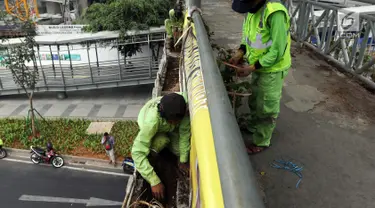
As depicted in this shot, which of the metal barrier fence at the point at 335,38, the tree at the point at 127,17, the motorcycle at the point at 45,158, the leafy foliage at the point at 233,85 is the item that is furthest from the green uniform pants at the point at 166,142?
the tree at the point at 127,17

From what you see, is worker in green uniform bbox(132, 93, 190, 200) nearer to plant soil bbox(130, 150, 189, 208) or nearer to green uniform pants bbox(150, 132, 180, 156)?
green uniform pants bbox(150, 132, 180, 156)

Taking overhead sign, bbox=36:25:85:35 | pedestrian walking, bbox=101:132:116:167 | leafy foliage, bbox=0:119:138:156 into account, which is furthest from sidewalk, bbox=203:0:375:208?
overhead sign, bbox=36:25:85:35

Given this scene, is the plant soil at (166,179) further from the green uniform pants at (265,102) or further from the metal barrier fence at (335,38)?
the metal barrier fence at (335,38)

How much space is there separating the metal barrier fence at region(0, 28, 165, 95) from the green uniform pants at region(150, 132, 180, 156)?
15358 millimetres

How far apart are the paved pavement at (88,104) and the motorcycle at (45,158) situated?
16.5 ft

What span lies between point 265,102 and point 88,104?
16896 millimetres

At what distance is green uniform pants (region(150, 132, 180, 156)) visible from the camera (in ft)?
9.82

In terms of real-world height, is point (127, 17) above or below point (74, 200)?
above

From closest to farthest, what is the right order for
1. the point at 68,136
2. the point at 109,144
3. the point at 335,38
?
the point at 335,38
the point at 109,144
the point at 68,136

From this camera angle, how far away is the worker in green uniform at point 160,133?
101 inches

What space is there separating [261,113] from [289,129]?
909 millimetres

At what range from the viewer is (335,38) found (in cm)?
638

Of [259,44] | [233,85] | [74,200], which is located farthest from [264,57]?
[74,200]

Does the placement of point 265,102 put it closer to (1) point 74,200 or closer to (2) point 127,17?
(1) point 74,200
